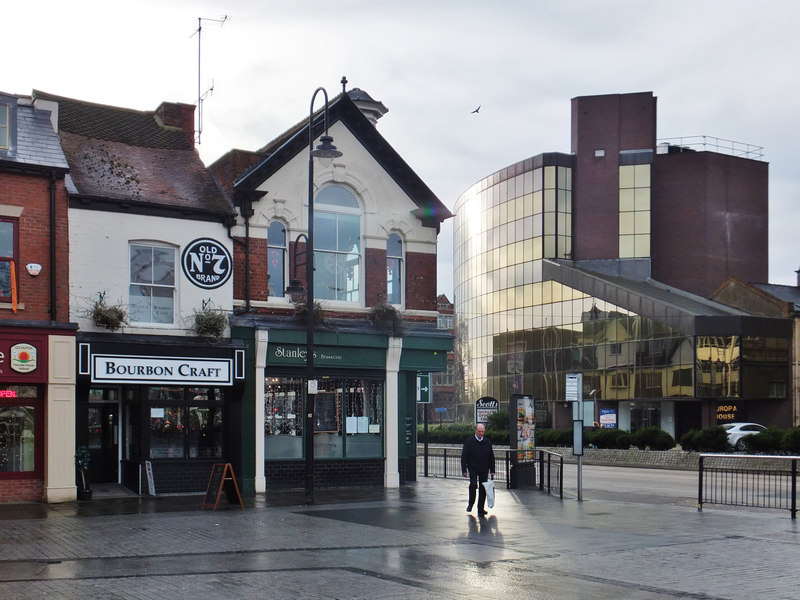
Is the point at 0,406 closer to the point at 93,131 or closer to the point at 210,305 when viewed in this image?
the point at 210,305

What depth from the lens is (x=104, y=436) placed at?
75.1 feet

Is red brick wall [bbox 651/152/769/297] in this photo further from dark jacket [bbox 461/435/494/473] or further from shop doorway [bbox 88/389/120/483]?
dark jacket [bbox 461/435/494/473]

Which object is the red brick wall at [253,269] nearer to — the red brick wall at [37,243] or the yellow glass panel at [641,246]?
the red brick wall at [37,243]

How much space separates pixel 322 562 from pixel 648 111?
6419cm

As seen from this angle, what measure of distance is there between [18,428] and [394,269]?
10353mm

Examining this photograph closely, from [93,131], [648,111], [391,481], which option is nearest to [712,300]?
[648,111]

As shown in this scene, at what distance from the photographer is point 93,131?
24250mm

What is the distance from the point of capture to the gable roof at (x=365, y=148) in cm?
2385

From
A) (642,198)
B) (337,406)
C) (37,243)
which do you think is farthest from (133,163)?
(642,198)

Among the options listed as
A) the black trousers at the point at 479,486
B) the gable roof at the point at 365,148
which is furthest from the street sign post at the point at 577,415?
the gable roof at the point at 365,148

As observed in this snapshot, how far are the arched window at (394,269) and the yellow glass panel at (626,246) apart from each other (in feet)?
158

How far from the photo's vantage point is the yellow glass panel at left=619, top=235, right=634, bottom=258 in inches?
2793

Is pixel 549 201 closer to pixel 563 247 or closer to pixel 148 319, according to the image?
pixel 563 247

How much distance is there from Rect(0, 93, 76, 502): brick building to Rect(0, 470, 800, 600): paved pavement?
1394 millimetres
